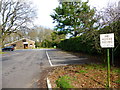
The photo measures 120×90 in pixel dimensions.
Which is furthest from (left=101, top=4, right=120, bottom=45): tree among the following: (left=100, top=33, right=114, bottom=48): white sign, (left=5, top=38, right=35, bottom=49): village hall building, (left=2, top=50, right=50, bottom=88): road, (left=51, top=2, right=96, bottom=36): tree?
(left=5, top=38, right=35, bottom=49): village hall building

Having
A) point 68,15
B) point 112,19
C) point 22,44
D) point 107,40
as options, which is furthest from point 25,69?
point 22,44

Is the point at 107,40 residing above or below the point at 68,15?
below

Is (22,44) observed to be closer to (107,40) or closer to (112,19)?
(112,19)

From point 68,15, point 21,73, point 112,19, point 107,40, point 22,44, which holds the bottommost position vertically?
point 21,73

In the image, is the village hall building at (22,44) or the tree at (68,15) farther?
the village hall building at (22,44)

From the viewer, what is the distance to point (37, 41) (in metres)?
68.8

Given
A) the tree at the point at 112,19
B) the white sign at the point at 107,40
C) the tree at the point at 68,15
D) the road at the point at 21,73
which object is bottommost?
the road at the point at 21,73

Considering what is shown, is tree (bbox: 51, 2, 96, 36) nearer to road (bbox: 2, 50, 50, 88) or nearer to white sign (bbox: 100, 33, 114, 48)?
road (bbox: 2, 50, 50, 88)

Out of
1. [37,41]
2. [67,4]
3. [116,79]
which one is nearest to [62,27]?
[67,4]

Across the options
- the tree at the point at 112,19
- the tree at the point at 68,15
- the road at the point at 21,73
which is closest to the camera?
Result: the road at the point at 21,73

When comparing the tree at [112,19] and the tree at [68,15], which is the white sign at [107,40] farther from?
the tree at [68,15]

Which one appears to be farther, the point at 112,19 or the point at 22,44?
the point at 22,44

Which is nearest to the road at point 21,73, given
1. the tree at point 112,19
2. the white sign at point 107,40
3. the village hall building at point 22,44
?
the white sign at point 107,40

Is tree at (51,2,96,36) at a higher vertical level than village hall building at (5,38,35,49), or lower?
higher
